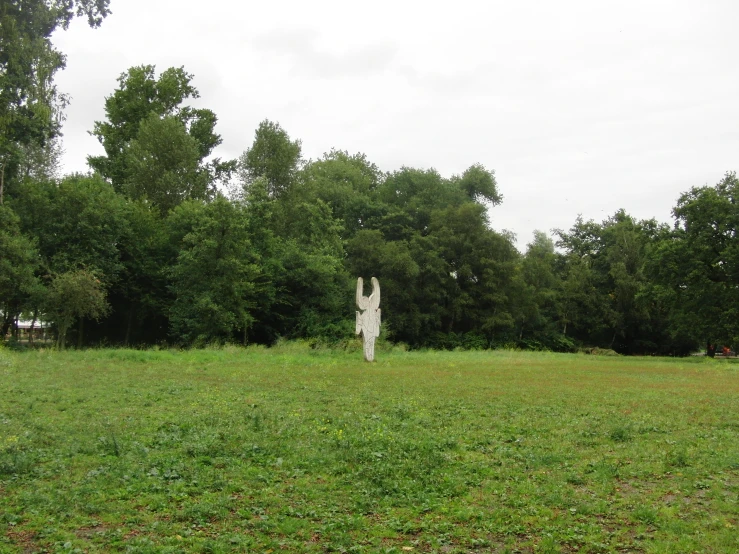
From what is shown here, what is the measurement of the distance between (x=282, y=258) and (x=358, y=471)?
36805 mm

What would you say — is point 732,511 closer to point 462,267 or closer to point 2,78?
point 2,78

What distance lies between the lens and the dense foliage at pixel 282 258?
38500 mm

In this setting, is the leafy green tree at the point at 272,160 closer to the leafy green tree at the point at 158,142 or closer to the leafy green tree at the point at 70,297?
the leafy green tree at the point at 158,142

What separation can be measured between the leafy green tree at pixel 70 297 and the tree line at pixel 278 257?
0.09m

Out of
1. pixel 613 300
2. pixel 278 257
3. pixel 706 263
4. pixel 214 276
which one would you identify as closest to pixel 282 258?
pixel 278 257

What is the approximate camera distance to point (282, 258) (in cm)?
4506

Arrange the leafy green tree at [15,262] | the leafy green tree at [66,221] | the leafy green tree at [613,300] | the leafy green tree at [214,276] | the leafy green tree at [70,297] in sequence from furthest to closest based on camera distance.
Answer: the leafy green tree at [613,300] → the leafy green tree at [66,221] → the leafy green tree at [214,276] → the leafy green tree at [70,297] → the leafy green tree at [15,262]

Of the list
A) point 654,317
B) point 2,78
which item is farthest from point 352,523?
point 654,317

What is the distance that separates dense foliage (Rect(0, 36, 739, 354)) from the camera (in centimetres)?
3850

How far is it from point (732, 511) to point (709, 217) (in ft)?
131

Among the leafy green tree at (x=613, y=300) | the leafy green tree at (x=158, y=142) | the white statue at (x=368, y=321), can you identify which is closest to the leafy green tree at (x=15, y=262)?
the leafy green tree at (x=158, y=142)

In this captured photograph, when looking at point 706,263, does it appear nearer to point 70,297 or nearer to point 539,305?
point 539,305

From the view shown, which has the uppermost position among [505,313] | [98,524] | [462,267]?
[462,267]

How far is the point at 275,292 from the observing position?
44.2 metres
